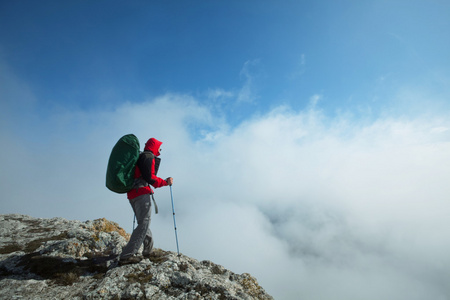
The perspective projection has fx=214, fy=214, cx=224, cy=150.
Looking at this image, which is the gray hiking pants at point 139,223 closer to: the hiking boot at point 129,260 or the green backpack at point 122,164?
the hiking boot at point 129,260

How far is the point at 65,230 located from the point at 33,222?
3817 millimetres

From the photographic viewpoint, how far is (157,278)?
23.1 ft

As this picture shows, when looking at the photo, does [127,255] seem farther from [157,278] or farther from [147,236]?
[157,278]

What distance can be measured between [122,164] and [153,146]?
1399 millimetres

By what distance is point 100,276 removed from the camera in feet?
24.0

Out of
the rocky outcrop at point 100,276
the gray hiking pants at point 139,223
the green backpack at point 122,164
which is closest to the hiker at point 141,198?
the gray hiking pants at point 139,223

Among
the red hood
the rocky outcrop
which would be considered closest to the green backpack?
the red hood

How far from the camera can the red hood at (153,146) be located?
8.49m

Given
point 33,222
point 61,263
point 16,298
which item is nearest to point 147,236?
point 61,263

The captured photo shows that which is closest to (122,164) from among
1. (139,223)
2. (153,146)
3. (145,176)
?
(145,176)

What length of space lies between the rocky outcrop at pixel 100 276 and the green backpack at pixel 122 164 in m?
2.92

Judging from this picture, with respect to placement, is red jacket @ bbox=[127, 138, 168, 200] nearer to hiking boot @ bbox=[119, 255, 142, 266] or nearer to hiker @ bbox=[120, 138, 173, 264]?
hiker @ bbox=[120, 138, 173, 264]

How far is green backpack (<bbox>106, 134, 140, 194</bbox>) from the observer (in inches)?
290

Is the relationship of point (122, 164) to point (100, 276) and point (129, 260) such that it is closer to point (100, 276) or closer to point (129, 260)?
point (129, 260)
